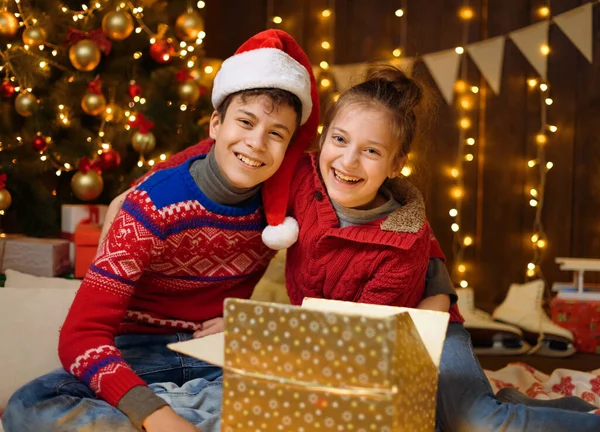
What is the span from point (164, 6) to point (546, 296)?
235cm

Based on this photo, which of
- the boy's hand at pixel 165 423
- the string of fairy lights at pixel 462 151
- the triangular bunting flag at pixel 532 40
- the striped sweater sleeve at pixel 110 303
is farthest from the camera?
the string of fairy lights at pixel 462 151

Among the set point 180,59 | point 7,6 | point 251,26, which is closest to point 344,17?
point 251,26

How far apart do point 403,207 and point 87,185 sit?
66.5 inches

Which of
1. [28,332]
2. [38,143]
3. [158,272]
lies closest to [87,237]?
[38,143]

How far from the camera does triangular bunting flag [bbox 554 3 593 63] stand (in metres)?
3.15

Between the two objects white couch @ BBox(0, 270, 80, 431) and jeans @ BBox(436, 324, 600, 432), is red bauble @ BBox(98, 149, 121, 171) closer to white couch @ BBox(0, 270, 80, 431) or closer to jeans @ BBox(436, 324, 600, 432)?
white couch @ BBox(0, 270, 80, 431)

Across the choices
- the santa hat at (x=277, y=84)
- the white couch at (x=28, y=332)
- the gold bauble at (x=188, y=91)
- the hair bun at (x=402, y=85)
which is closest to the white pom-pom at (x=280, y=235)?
the santa hat at (x=277, y=84)

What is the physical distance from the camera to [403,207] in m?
1.62

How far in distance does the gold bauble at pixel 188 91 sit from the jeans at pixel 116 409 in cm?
175

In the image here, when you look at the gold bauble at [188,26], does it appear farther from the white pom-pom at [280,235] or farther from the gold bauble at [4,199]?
the white pom-pom at [280,235]

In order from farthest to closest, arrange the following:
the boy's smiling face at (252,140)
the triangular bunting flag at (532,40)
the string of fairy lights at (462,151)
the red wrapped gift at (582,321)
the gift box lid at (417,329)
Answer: the string of fairy lights at (462,151), the triangular bunting flag at (532,40), the red wrapped gift at (582,321), the boy's smiling face at (252,140), the gift box lid at (417,329)

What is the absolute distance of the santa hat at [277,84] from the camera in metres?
1.52

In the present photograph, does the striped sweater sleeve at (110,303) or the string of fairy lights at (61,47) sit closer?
the striped sweater sleeve at (110,303)

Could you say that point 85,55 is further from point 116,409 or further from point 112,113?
point 116,409
